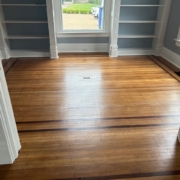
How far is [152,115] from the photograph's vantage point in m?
2.19

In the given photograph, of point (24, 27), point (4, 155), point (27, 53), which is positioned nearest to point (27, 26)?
point (24, 27)

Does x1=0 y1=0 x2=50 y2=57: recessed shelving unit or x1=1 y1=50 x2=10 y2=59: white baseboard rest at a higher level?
x1=0 y1=0 x2=50 y2=57: recessed shelving unit

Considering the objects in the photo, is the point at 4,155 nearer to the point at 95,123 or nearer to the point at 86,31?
the point at 95,123

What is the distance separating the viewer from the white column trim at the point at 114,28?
3830 mm

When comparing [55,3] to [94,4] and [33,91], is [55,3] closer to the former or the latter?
[94,4]

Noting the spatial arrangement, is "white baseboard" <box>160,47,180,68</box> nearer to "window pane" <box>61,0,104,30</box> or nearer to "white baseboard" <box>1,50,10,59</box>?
"window pane" <box>61,0,104,30</box>

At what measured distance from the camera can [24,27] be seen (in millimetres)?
4137

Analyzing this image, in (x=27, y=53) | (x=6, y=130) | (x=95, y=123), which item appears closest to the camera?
(x=6, y=130)

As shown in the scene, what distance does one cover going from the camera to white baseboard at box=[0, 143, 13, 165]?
148cm

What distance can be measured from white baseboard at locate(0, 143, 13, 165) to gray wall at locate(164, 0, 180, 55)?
3.61 m

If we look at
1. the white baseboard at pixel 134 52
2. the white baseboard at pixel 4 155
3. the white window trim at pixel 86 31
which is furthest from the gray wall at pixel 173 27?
the white baseboard at pixel 4 155

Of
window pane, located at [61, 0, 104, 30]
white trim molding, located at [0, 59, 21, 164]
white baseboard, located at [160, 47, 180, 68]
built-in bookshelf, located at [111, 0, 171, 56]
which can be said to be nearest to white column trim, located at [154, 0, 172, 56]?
Answer: built-in bookshelf, located at [111, 0, 171, 56]

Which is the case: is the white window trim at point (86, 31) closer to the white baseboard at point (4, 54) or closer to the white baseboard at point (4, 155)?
the white baseboard at point (4, 54)

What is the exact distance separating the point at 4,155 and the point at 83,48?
3478 mm
